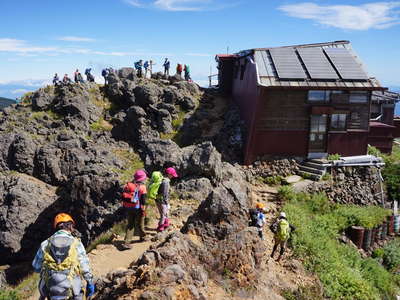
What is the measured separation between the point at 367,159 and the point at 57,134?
25653mm

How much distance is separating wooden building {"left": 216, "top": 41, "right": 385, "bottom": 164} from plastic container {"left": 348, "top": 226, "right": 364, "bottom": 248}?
641 cm

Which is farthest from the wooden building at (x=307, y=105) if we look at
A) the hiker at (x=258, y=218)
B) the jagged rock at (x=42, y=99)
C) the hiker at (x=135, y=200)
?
the jagged rock at (x=42, y=99)

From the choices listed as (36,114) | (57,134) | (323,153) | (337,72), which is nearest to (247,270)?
(323,153)

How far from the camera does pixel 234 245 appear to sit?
11.2m

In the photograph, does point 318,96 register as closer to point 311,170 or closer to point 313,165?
point 313,165

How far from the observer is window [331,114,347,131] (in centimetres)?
2533

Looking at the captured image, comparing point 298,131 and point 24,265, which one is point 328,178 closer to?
point 298,131

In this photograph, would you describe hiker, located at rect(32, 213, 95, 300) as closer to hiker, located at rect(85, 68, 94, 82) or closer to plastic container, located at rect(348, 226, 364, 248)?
plastic container, located at rect(348, 226, 364, 248)

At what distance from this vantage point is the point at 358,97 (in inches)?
989

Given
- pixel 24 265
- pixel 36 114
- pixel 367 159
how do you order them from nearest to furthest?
pixel 24 265 < pixel 367 159 < pixel 36 114

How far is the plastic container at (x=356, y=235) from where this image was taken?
21.0m

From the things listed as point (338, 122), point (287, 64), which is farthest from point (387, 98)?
point (287, 64)

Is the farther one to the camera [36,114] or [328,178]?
[36,114]

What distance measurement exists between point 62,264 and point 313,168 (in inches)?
820
